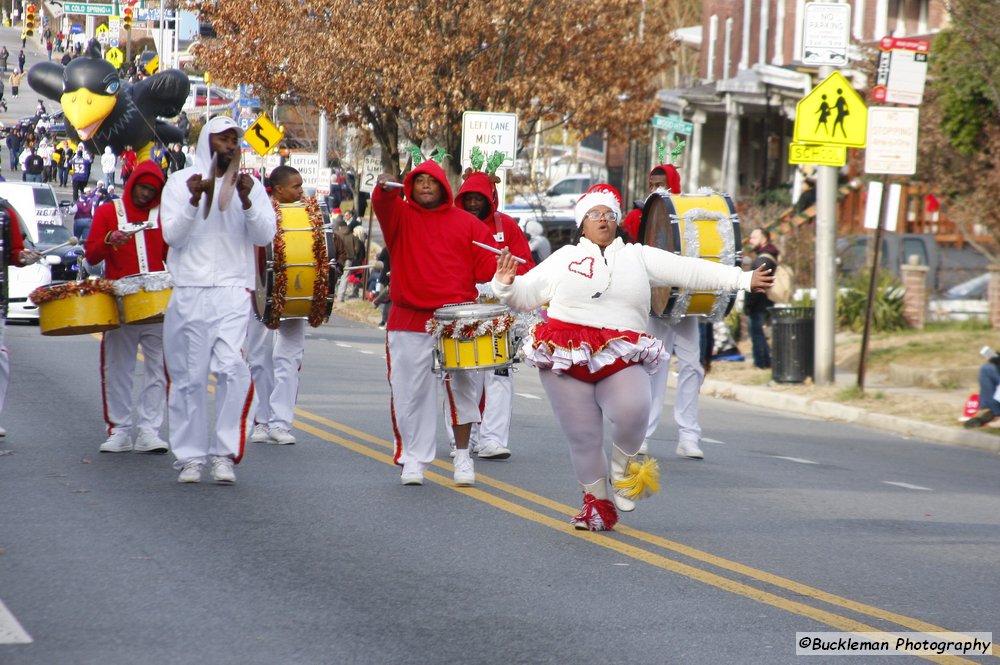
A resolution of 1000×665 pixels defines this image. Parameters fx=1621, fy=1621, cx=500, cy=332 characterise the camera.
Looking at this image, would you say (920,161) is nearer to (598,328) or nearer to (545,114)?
(545,114)

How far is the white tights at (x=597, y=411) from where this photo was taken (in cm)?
879

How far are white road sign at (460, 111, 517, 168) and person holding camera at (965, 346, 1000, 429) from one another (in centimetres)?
1001

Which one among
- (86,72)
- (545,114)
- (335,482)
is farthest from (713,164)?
(335,482)

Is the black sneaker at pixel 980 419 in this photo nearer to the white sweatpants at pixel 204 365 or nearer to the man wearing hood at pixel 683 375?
the man wearing hood at pixel 683 375

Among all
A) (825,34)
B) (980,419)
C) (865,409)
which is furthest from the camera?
(825,34)

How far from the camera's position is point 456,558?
26.6 feet

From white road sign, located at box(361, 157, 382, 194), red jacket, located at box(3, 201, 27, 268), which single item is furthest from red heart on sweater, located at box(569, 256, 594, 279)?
white road sign, located at box(361, 157, 382, 194)

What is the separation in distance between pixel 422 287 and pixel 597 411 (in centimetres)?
181

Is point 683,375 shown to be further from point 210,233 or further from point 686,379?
point 210,233

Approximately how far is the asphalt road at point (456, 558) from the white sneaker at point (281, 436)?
0.28 meters

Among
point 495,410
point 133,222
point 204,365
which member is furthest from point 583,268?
point 133,222

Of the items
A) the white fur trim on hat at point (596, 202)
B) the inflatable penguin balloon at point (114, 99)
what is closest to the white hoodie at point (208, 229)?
the white fur trim on hat at point (596, 202)

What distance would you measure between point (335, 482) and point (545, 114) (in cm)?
2305

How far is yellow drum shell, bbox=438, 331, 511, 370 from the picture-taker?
995 centimetres
